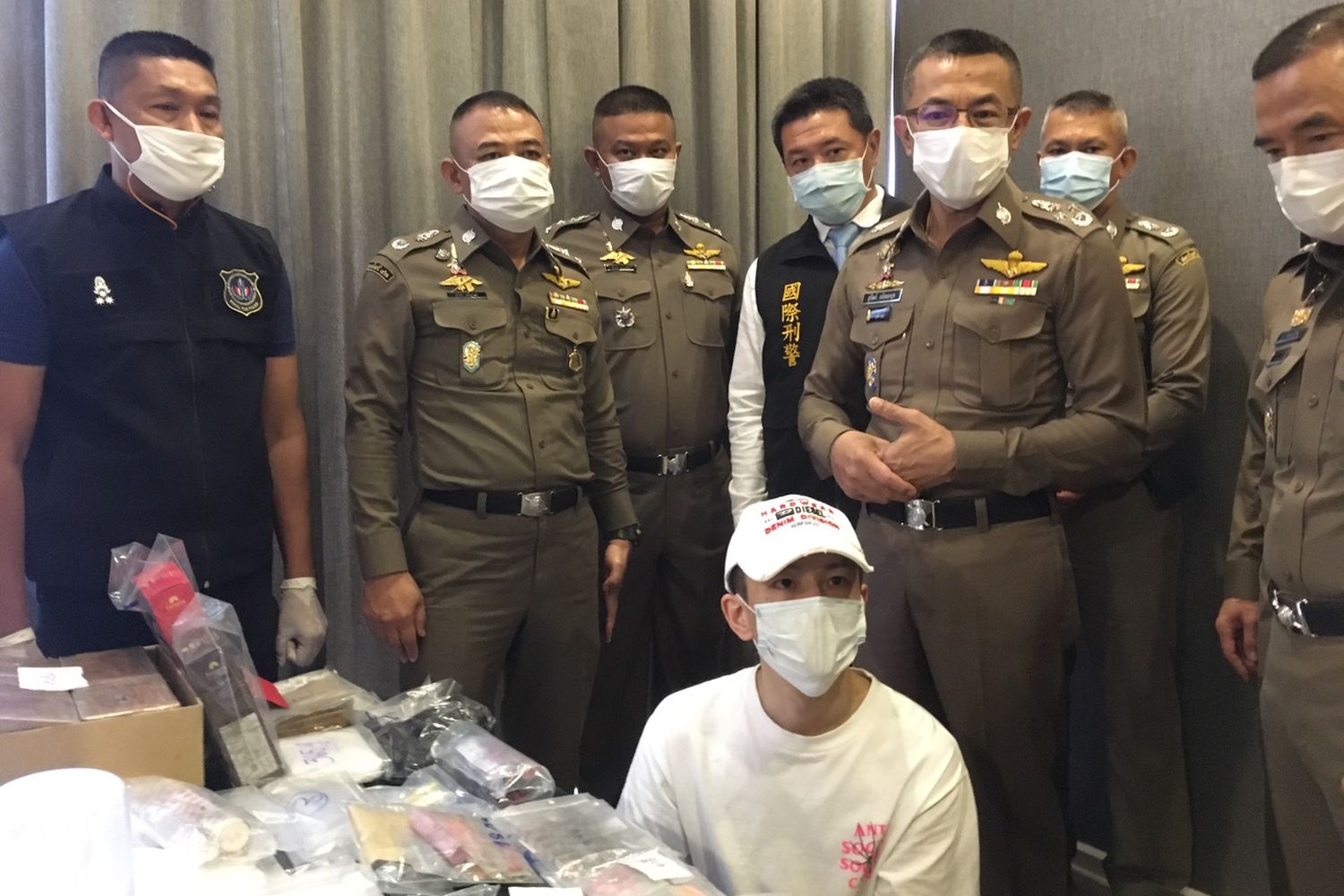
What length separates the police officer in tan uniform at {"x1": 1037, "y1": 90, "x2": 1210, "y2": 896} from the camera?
2336 millimetres

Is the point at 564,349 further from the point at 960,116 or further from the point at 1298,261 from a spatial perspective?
the point at 1298,261

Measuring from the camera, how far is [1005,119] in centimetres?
198

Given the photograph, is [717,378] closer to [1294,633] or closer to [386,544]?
[386,544]

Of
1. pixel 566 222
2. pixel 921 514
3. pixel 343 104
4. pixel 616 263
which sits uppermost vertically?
pixel 343 104

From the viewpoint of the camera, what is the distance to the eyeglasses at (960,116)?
6.42ft

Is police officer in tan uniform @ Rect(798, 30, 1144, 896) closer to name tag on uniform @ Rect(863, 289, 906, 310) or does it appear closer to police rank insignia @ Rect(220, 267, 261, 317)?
name tag on uniform @ Rect(863, 289, 906, 310)

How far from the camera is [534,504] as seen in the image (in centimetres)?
223

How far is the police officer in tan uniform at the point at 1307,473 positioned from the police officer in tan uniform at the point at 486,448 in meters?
1.38

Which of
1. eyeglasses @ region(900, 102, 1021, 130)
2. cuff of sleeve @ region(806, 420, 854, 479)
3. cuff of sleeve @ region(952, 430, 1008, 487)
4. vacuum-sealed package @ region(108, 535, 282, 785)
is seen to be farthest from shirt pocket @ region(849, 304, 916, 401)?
vacuum-sealed package @ region(108, 535, 282, 785)

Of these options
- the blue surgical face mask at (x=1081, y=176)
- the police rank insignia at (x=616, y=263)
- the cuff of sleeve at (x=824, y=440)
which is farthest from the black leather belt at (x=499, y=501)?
the blue surgical face mask at (x=1081, y=176)

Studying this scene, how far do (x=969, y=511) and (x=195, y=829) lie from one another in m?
1.39

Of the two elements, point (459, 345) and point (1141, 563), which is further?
point (1141, 563)

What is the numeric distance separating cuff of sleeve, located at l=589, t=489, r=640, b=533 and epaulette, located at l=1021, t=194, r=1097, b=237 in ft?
3.72

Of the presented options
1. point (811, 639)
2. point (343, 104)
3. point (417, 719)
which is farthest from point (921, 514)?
point (343, 104)
